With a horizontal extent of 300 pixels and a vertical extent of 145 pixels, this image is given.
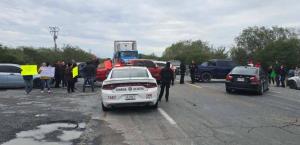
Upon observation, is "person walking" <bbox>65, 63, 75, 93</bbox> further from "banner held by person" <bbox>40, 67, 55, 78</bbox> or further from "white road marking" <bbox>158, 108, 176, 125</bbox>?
"white road marking" <bbox>158, 108, 176, 125</bbox>

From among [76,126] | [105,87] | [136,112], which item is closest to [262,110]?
[136,112]

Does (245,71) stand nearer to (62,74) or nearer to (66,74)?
(66,74)

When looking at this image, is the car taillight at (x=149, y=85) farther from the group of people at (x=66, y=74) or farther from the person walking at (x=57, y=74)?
the person walking at (x=57, y=74)

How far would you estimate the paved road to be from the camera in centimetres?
859

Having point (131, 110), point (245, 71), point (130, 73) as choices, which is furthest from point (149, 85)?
point (245, 71)

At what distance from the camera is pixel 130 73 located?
1377cm

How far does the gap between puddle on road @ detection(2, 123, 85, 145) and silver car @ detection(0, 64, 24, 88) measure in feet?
46.2

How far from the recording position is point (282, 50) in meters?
80.4

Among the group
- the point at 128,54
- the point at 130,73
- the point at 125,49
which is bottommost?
the point at 130,73

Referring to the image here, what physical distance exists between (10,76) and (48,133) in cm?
1539

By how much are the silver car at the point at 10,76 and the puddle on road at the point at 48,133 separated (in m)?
14.1

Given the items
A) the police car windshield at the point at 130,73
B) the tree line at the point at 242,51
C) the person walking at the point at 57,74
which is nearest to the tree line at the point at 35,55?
the tree line at the point at 242,51

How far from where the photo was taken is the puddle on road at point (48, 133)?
8.54 metres

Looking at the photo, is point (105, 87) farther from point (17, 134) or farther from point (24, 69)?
point (24, 69)
